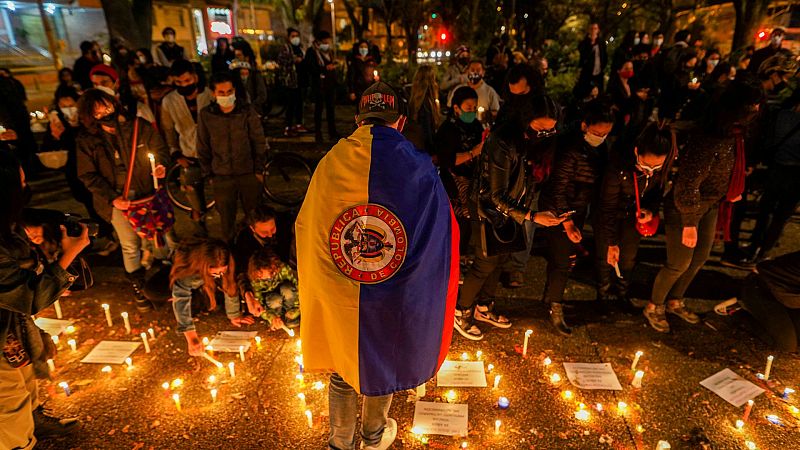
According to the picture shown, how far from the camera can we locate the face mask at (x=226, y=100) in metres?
4.84

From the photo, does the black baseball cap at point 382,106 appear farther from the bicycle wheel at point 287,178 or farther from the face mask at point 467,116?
the bicycle wheel at point 287,178

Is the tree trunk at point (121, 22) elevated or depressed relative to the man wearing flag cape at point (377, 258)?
elevated

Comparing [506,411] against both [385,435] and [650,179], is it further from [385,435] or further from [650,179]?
[650,179]

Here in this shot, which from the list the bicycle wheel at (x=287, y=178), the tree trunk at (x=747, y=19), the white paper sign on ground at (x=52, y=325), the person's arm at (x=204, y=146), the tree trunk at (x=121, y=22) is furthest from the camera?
the tree trunk at (x=747, y=19)

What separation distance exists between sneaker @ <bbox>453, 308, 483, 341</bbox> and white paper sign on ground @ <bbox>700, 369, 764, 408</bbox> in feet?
5.97

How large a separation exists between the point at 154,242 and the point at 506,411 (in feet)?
12.8

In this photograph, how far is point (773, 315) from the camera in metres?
4.22

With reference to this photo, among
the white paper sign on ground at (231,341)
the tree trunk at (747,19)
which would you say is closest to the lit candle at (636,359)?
the white paper sign on ground at (231,341)

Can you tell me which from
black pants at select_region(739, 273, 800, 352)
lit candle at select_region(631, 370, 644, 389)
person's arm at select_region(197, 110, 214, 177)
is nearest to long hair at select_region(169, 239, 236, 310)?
person's arm at select_region(197, 110, 214, 177)

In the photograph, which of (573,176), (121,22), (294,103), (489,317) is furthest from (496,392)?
(121,22)

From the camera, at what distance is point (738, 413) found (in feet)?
11.6

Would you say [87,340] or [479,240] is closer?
[479,240]

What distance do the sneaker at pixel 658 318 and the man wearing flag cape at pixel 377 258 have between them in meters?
2.94

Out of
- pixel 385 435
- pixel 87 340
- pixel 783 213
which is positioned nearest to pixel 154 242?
pixel 87 340
